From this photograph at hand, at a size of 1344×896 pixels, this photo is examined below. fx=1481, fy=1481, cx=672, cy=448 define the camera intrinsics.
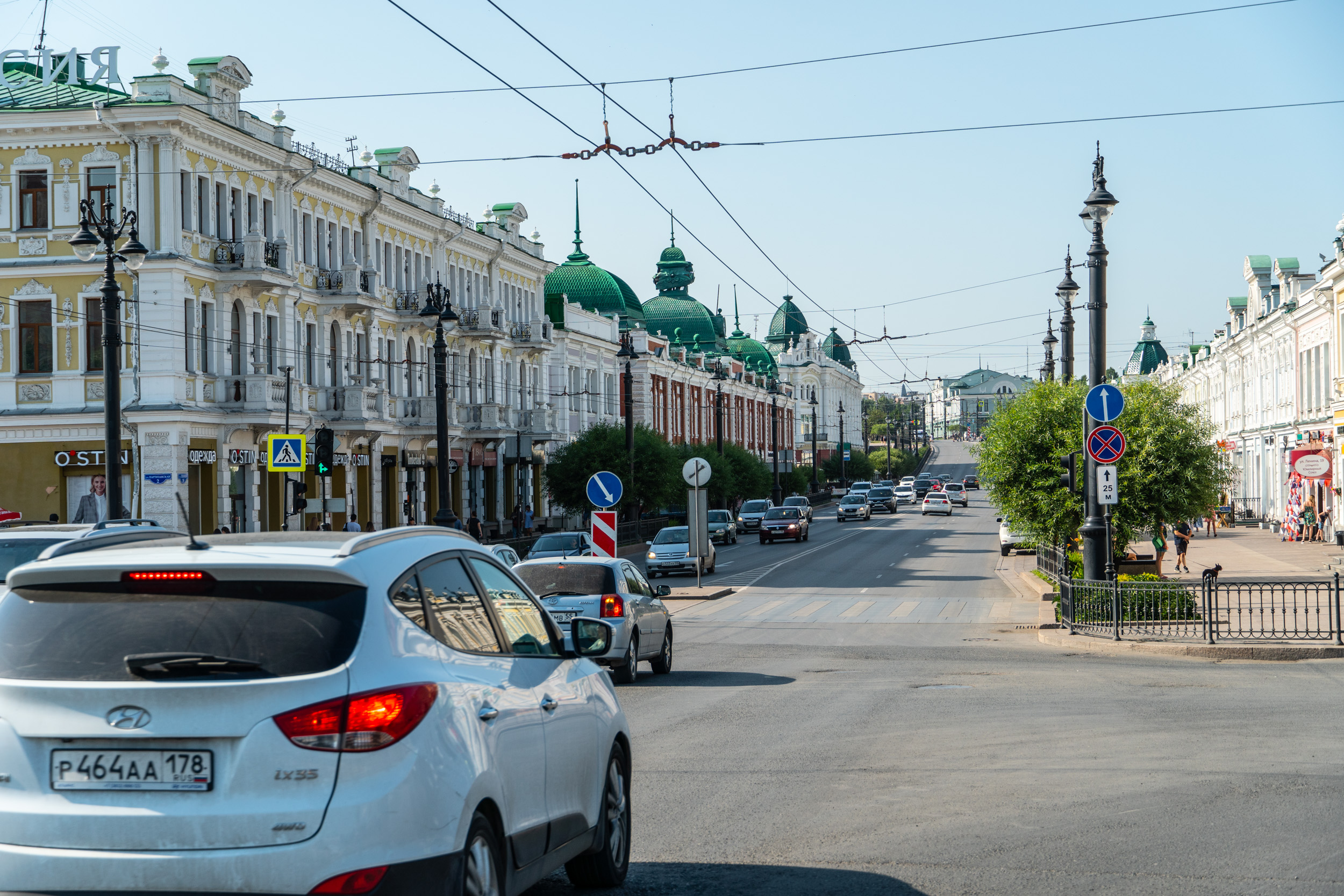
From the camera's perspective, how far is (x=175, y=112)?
123 ft

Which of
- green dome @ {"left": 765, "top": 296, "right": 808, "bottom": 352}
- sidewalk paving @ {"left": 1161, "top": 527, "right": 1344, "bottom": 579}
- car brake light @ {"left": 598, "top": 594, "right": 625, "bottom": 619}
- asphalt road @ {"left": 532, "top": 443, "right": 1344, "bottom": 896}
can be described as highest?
green dome @ {"left": 765, "top": 296, "right": 808, "bottom": 352}

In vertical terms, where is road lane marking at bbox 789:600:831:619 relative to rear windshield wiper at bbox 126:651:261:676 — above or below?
below

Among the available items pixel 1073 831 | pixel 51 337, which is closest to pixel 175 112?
pixel 51 337

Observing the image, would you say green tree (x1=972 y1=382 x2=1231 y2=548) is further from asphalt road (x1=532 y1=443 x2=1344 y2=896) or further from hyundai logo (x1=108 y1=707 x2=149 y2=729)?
hyundai logo (x1=108 y1=707 x2=149 y2=729)

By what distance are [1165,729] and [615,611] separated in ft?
23.2

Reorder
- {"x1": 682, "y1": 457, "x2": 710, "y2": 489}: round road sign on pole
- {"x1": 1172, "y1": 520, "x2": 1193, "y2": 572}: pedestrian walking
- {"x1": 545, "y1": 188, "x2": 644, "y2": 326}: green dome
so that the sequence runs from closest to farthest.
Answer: {"x1": 1172, "y1": 520, "x2": 1193, "y2": 572}: pedestrian walking → {"x1": 682, "y1": 457, "x2": 710, "y2": 489}: round road sign on pole → {"x1": 545, "y1": 188, "x2": 644, "y2": 326}: green dome

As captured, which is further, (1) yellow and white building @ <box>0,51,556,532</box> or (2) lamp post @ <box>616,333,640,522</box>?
(2) lamp post @ <box>616,333,640,522</box>

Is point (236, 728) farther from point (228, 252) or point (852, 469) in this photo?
point (852, 469)

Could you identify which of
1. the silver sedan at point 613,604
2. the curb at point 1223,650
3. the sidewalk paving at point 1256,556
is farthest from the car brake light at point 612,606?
the sidewalk paving at point 1256,556

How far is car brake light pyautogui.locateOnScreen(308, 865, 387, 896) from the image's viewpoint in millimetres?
4598

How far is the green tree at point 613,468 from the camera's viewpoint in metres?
59.8

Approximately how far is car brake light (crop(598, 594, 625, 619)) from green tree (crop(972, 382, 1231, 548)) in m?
12.3

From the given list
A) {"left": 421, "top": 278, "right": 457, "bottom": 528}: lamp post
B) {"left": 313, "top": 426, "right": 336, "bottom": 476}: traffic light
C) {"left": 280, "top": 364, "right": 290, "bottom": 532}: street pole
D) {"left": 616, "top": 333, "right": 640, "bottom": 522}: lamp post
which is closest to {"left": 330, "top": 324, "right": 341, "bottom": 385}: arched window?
{"left": 280, "top": 364, "right": 290, "bottom": 532}: street pole

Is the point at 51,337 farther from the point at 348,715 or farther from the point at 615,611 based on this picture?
the point at 348,715
